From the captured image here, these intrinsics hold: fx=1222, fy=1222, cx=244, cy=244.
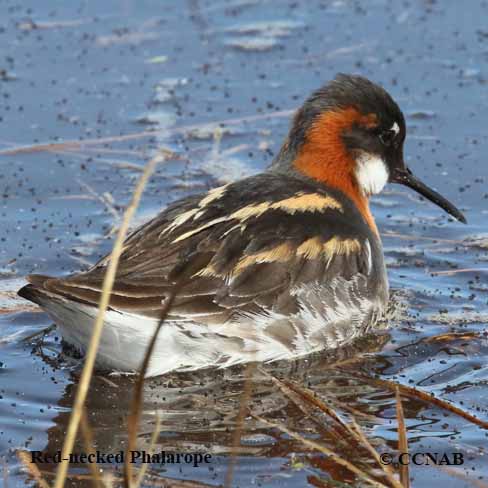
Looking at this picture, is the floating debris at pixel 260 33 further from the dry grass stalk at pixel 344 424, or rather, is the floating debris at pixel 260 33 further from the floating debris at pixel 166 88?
the dry grass stalk at pixel 344 424

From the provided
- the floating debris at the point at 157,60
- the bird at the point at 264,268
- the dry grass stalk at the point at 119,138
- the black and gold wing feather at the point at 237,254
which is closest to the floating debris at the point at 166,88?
the floating debris at the point at 157,60

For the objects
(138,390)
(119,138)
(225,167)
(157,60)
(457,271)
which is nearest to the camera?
(138,390)

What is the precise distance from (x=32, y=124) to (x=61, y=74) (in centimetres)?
86

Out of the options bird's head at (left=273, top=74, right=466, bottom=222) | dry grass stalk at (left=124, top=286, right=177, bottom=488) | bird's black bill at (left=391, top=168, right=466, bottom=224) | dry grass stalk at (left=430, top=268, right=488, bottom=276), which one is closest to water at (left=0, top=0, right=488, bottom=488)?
dry grass stalk at (left=430, top=268, right=488, bottom=276)

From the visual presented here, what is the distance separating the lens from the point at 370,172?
7.09 metres

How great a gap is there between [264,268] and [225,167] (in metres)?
2.43

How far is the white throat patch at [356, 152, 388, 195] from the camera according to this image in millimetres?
→ 7016

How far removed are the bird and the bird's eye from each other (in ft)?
0.04

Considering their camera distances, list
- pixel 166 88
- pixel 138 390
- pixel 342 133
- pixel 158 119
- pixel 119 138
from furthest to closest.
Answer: pixel 166 88
pixel 158 119
pixel 119 138
pixel 342 133
pixel 138 390

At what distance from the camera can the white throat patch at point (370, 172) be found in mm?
7016

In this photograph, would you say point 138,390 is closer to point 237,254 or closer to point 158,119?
point 237,254

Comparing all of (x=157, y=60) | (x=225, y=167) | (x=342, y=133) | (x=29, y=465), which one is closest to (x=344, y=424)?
(x=29, y=465)

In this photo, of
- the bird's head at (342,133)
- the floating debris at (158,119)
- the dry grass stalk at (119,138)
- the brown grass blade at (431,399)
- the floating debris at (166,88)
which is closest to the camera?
the brown grass blade at (431,399)

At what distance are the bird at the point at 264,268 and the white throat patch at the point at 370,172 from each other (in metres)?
0.01
